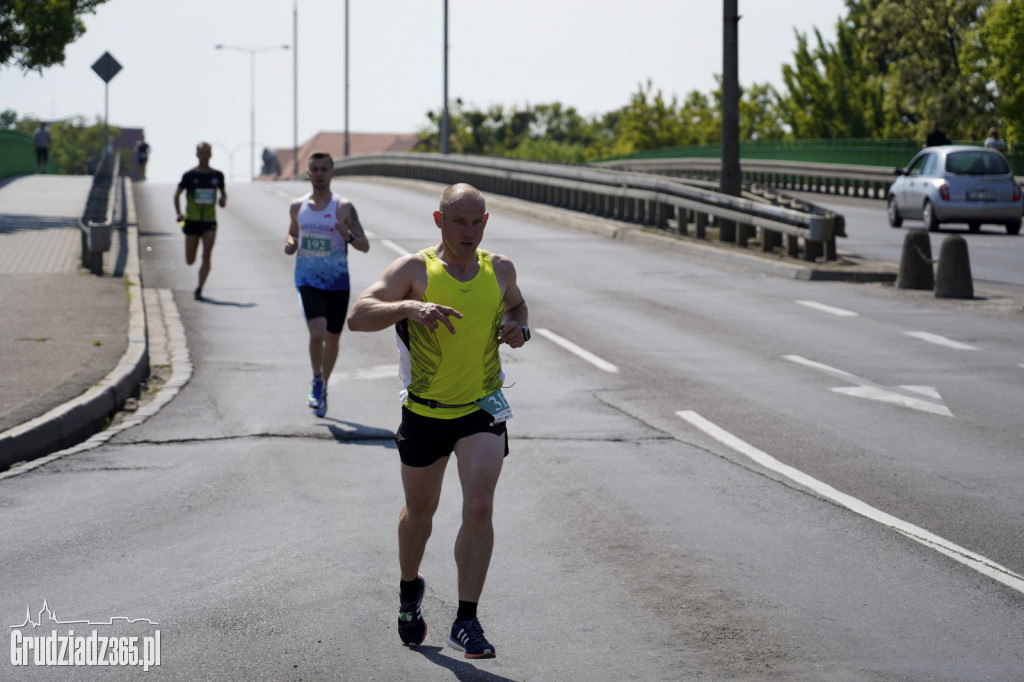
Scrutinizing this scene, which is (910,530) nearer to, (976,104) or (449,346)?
(449,346)

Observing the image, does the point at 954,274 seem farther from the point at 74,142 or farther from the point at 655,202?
the point at 74,142

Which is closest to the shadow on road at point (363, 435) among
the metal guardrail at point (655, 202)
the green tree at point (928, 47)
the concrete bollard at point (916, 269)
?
the concrete bollard at point (916, 269)

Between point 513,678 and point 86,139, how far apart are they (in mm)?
161137

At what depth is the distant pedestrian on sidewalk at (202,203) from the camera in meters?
18.2

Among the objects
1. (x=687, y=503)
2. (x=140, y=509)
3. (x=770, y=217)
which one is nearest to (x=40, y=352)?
Result: (x=140, y=509)

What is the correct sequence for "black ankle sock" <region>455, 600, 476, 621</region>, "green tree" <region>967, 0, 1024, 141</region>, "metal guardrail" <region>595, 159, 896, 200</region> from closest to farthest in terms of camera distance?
1. "black ankle sock" <region>455, 600, 476, 621</region>
2. "metal guardrail" <region>595, 159, 896, 200</region>
3. "green tree" <region>967, 0, 1024, 141</region>

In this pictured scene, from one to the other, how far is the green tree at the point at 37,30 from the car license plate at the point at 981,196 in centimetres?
2116

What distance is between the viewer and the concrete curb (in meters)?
9.33

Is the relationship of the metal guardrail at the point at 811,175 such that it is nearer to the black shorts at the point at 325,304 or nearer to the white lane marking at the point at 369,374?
the white lane marking at the point at 369,374

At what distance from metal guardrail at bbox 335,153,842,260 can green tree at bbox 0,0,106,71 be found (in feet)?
37.8

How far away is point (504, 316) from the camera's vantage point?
18.9 ft

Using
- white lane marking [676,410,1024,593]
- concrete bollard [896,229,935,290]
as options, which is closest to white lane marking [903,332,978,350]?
concrete bollard [896,229,935,290]

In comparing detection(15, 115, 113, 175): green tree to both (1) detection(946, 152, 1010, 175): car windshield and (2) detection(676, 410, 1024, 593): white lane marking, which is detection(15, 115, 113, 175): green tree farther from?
(2) detection(676, 410, 1024, 593): white lane marking

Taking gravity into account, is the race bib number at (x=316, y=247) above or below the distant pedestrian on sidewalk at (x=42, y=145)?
below
